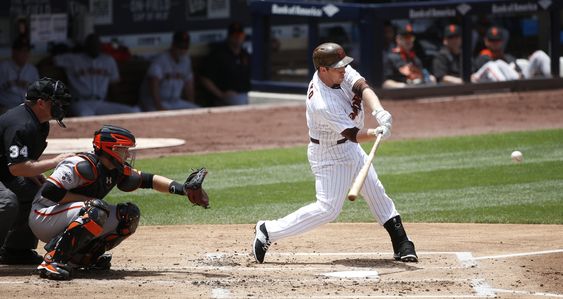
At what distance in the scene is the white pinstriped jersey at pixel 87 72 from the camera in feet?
48.6

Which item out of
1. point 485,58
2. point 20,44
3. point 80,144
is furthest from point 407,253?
point 485,58

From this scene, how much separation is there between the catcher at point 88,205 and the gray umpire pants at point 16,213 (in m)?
0.15

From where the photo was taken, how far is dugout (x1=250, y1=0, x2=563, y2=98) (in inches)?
608

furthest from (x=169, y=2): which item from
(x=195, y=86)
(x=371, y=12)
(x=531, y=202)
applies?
(x=531, y=202)

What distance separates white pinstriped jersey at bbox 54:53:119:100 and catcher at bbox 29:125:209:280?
8257mm

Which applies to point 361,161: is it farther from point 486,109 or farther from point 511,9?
point 511,9

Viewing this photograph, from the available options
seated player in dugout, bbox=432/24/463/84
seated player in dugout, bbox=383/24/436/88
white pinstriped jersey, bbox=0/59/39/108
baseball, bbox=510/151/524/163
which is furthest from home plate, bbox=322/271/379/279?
seated player in dugout, bbox=432/24/463/84

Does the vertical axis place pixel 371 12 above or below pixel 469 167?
above

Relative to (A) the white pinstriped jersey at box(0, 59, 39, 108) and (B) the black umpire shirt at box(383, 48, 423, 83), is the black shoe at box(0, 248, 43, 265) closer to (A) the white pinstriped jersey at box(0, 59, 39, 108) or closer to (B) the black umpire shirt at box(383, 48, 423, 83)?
(A) the white pinstriped jersey at box(0, 59, 39, 108)

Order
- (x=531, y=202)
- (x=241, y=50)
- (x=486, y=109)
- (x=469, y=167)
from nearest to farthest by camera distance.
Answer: (x=531, y=202)
(x=469, y=167)
(x=486, y=109)
(x=241, y=50)

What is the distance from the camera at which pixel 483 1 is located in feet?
52.6

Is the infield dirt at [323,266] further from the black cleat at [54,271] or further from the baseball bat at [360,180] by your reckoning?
the baseball bat at [360,180]

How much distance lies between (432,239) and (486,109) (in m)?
7.51

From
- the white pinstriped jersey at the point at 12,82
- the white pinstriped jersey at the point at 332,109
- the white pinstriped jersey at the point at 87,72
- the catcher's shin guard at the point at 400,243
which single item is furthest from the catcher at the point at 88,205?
the white pinstriped jersey at the point at 87,72
